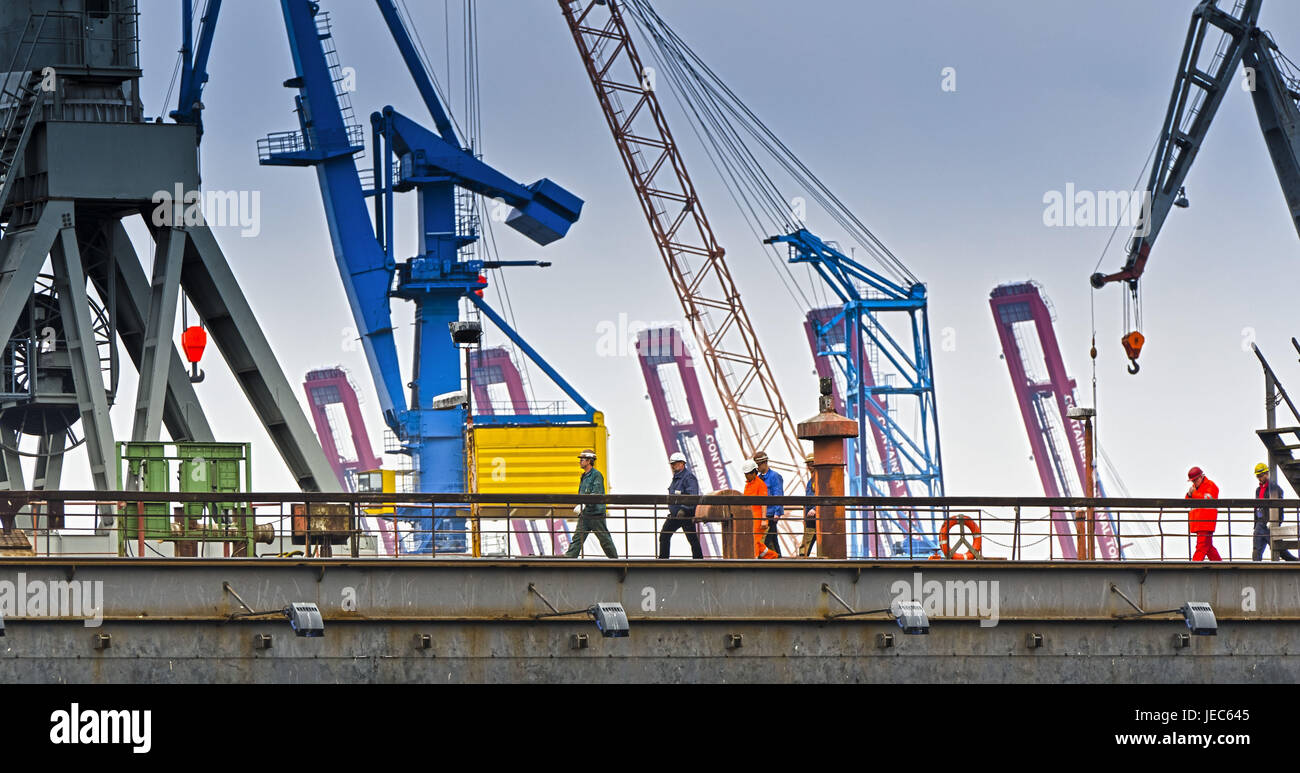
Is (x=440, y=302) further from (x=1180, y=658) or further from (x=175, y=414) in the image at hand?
(x=1180, y=658)

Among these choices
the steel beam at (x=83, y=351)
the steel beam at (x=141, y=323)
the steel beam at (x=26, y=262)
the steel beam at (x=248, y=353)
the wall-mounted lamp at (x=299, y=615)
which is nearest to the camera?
the wall-mounted lamp at (x=299, y=615)

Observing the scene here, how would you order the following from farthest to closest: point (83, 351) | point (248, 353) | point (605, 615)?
point (248, 353) → point (83, 351) → point (605, 615)

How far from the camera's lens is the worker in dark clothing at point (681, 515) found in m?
24.9

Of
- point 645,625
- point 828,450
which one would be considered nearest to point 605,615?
point 645,625

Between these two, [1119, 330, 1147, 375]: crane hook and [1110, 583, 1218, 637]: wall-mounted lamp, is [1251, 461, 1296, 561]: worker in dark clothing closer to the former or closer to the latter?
[1110, 583, 1218, 637]: wall-mounted lamp

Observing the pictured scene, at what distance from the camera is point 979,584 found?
942 inches

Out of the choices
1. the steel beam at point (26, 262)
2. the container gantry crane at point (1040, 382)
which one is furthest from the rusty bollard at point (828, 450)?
the container gantry crane at point (1040, 382)

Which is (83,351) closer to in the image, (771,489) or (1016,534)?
(771,489)

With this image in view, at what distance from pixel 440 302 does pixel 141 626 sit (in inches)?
1902

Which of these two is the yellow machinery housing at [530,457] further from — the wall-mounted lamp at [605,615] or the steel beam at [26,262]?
the wall-mounted lamp at [605,615]

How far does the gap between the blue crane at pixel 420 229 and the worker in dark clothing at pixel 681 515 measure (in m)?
38.8

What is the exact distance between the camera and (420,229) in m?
69.6

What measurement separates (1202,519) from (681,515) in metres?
7.48
